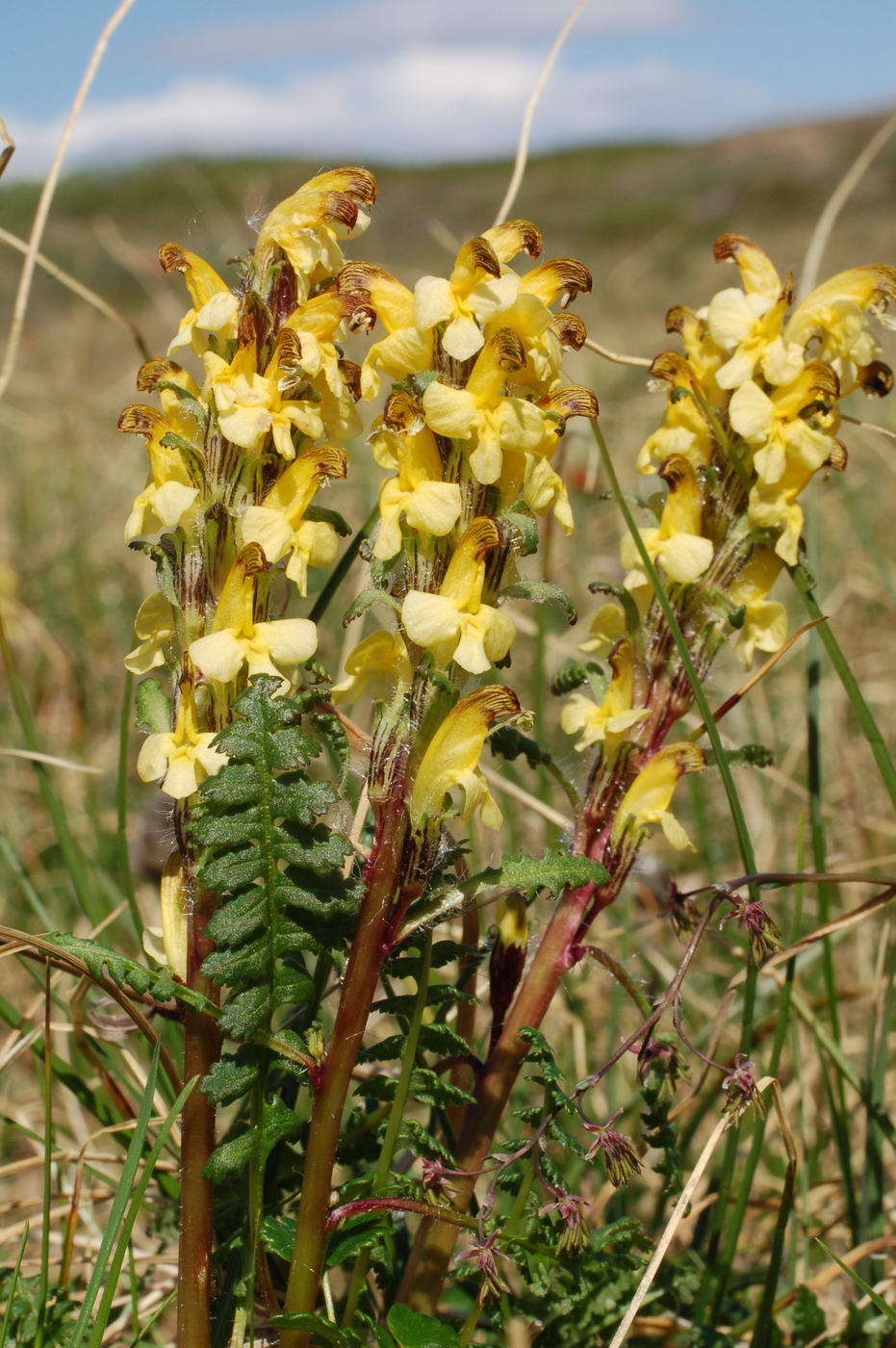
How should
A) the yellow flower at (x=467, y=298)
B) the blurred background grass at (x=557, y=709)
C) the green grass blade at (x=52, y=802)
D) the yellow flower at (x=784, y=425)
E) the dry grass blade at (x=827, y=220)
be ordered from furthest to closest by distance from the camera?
the blurred background grass at (x=557, y=709)
the dry grass blade at (x=827, y=220)
the green grass blade at (x=52, y=802)
the yellow flower at (x=784, y=425)
the yellow flower at (x=467, y=298)

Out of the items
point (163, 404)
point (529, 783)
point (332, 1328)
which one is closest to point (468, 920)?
point (332, 1328)

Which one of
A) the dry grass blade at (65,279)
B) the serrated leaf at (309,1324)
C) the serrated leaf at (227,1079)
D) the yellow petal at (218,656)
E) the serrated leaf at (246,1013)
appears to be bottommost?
the serrated leaf at (309,1324)

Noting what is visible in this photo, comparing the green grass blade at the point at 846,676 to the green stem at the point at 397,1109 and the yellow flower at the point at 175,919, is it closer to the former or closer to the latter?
the green stem at the point at 397,1109

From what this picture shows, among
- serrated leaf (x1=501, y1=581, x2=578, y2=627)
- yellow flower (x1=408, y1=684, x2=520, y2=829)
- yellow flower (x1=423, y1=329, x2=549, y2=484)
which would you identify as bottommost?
yellow flower (x1=408, y1=684, x2=520, y2=829)

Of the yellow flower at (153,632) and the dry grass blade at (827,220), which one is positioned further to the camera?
the dry grass blade at (827,220)

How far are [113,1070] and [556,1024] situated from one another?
107cm

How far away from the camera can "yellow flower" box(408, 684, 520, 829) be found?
1.19 metres

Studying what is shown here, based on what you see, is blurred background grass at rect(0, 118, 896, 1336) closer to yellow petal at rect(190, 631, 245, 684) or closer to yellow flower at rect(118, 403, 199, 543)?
yellow flower at rect(118, 403, 199, 543)

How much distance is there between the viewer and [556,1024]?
2.65 meters

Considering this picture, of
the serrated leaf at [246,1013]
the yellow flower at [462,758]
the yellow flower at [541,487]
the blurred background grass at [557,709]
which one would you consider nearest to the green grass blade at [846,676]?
the blurred background grass at [557,709]

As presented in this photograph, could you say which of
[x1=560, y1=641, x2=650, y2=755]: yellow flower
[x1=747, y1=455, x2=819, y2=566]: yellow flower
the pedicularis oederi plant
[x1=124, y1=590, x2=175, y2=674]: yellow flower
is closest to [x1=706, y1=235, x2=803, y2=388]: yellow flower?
the pedicularis oederi plant

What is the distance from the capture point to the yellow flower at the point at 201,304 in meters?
1.21

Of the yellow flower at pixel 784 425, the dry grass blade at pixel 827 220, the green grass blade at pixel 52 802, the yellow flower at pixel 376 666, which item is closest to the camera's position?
→ the yellow flower at pixel 376 666

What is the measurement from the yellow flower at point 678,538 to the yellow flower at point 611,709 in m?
0.10
